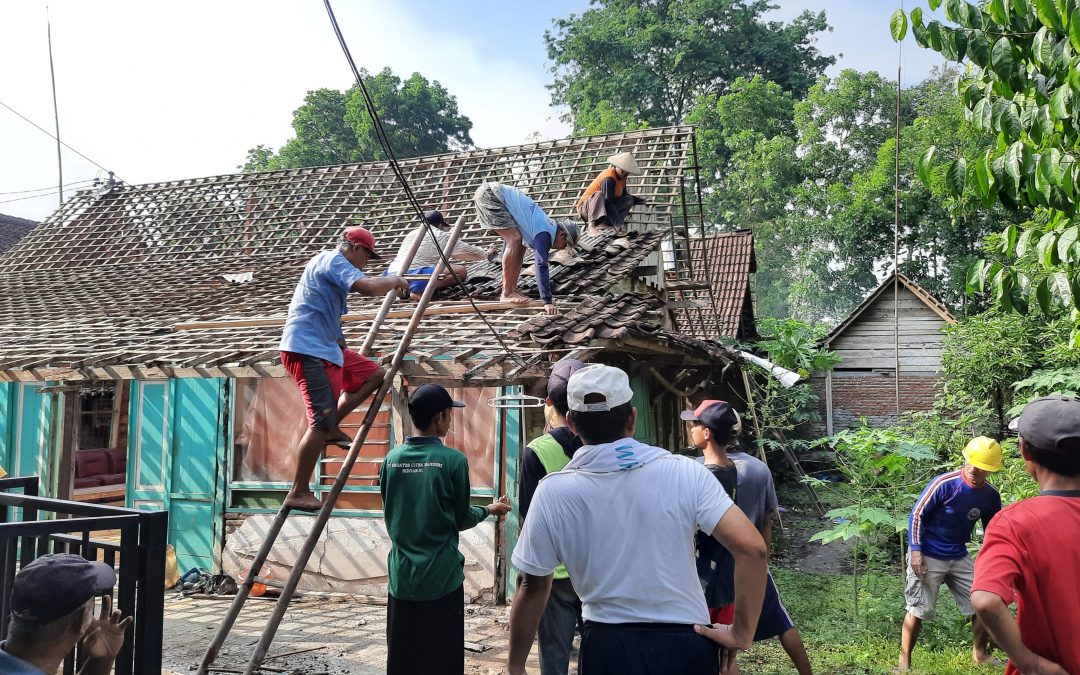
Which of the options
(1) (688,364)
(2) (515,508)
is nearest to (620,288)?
(1) (688,364)

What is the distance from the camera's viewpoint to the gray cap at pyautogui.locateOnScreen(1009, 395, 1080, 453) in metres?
2.42

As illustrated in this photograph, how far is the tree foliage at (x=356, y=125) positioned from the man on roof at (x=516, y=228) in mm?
29932

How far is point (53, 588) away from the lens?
2279mm

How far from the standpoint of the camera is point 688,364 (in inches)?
404

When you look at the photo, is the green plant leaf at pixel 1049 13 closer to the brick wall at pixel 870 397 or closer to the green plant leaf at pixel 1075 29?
the green plant leaf at pixel 1075 29

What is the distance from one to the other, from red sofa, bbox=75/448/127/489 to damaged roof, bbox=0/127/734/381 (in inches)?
110

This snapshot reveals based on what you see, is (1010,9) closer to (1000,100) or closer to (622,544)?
(1000,100)

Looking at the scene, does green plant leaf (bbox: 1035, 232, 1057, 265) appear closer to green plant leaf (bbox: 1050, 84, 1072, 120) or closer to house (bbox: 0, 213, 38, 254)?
green plant leaf (bbox: 1050, 84, 1072, 120)

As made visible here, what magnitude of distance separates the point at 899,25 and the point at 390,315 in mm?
5292

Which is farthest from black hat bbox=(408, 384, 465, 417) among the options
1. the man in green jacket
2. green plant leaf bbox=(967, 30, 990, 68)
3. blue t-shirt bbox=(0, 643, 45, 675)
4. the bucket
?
the bucket

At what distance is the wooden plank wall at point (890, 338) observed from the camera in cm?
1761

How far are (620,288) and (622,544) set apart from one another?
7.51 meters

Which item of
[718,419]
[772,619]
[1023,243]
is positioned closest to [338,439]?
[718,419]

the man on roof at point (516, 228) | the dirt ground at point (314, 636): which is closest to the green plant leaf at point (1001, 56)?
the man on roof at point (516, 228)
